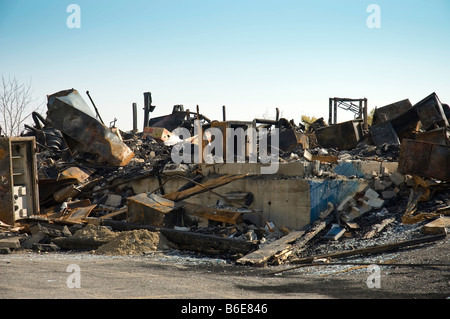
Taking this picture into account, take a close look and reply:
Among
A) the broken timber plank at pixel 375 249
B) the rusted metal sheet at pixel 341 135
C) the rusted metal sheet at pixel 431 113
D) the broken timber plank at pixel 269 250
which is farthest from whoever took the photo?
the rusted metal sheet at pixel 341 135

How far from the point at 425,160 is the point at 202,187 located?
4.85 meters

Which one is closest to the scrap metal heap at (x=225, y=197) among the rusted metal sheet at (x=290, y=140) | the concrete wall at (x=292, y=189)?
the concrete wall at (x=292, y=189)

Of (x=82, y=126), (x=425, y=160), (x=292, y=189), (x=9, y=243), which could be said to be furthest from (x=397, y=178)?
Answer: (x=82, y=126)

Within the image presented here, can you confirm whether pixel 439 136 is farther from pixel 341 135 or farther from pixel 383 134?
pixel 341 135

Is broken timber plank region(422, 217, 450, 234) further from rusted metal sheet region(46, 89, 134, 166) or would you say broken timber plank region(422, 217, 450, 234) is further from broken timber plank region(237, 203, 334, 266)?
rusted metal sheet region(46, 89, 134, 166)

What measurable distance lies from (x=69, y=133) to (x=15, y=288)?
8.97 metres

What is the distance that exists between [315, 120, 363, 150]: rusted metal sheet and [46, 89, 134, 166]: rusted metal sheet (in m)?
6.42

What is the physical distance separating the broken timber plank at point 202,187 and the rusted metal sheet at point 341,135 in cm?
571

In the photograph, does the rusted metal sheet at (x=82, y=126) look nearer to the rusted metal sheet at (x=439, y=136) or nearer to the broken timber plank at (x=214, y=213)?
the broken timber plank at (x=214, y=213)

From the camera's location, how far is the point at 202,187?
450 inches

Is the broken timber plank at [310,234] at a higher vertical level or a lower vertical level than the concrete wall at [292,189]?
lower

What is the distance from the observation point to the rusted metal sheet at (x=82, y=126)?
13914 mm

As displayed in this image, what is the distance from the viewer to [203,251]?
9383mm

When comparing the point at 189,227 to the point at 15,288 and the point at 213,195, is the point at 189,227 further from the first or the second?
the point at 15,288
